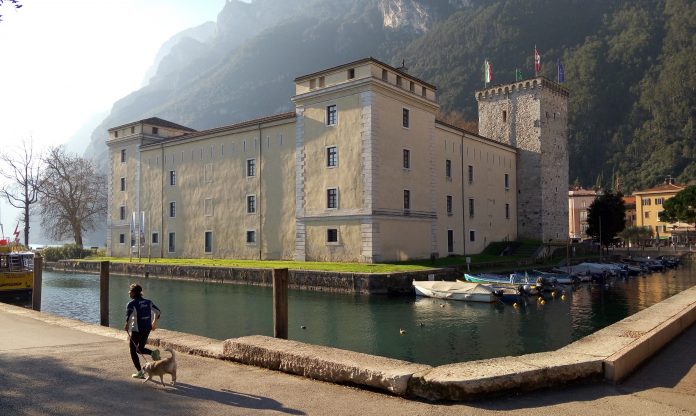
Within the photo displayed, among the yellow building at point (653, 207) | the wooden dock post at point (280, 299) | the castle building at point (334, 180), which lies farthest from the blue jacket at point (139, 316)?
the yellow building at point (653, 207)

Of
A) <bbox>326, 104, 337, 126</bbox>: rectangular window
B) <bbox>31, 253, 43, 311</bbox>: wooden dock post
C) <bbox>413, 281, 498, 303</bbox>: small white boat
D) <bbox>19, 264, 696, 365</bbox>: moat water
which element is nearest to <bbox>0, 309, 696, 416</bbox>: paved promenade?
<bbox>19, 264, 696, 365</bbox>: moat water

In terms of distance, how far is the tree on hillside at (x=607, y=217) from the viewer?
210ft

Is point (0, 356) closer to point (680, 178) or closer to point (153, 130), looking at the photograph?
point (153, 130)

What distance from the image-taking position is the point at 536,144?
193ft

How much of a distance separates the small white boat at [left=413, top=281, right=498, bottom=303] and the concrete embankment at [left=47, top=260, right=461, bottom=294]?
1.57 m

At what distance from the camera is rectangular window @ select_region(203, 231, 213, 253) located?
50031mm

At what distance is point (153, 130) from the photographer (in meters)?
59.2

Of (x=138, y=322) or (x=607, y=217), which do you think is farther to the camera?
(x=607, y=217)

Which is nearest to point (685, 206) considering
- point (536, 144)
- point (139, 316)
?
point (536, 144)

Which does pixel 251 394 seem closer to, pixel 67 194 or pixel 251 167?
pixel 251 167

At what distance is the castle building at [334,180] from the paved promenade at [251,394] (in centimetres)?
2902

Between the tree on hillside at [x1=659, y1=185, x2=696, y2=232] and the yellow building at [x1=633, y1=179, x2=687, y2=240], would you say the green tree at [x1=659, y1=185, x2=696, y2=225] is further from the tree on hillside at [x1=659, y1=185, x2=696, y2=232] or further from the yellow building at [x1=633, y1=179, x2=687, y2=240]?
the yellow building at [x1=633, y1=179, x2=687, y2=240]

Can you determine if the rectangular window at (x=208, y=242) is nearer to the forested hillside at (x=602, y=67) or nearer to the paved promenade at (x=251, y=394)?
the paved promenade at (x=251, y=394)

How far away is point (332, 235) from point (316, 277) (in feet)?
23.3
